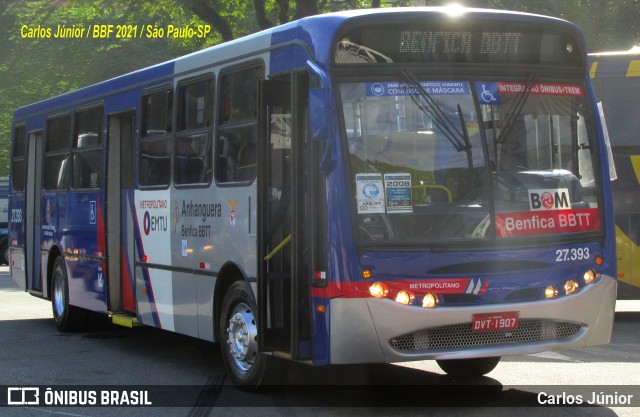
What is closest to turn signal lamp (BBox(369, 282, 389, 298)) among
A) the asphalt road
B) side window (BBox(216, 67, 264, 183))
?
the asphalt road

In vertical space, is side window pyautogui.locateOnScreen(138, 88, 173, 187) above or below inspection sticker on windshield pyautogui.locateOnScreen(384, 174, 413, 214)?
above

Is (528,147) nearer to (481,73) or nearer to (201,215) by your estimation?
(481,73)

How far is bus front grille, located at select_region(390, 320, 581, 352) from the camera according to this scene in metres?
7.67

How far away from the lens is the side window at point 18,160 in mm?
15891

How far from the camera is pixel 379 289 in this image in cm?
754

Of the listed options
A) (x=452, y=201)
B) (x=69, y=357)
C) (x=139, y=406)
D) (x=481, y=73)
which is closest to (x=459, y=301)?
(x=452, y=201)

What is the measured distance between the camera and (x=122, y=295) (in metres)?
12.2

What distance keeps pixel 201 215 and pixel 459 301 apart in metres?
3.11

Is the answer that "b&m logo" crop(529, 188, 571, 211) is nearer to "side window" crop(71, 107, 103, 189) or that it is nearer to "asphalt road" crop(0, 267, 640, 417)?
"asphalt road" crop(0, 267, 640, 417)

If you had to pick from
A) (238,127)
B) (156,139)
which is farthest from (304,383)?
(156,139)

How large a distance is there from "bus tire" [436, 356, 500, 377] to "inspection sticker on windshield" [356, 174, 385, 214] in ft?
7.85

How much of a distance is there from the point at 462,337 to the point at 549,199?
4.08 feet

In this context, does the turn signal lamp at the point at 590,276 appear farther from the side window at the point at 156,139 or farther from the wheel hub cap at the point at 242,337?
the side window at the point at 156,139

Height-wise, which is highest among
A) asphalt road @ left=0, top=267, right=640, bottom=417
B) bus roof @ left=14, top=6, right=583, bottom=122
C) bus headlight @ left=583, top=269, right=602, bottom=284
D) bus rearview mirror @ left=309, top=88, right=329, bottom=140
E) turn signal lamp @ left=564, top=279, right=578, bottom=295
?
bus roof @ left=14, top=6, right=583, bottom=122
